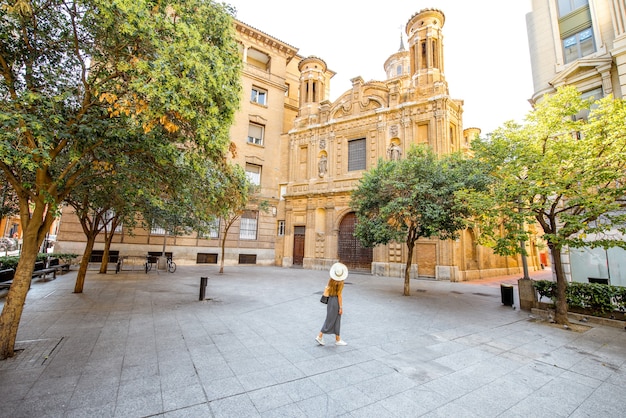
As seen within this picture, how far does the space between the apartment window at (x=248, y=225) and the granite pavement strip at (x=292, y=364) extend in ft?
50.6

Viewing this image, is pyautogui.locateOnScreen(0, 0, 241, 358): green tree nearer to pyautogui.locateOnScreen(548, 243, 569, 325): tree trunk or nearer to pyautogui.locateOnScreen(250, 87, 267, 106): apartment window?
pyautogui.locateOnScreen(548, 243, 569, 325): tree trunk

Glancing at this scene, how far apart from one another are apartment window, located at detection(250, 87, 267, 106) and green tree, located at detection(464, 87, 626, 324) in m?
21.6

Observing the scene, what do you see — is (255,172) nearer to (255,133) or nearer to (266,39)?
(255,133)

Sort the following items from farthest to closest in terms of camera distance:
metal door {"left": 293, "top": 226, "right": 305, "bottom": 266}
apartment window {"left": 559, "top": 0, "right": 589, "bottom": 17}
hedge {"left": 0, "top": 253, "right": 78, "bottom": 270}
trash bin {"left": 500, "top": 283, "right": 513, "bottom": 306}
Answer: metal door {"left": 293, "top": 226, "right": 305, "bottom": 266}
apartment window {"left": 559, "top": 0, "right": 589, "bottom": 17}
hedge {"left": 0, "top": 253, "right": 78, "bottom": 270}
trash bin {"left": 500, "top": 283, "right": 513, "bottom": 306}

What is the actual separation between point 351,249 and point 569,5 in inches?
687

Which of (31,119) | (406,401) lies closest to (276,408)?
(406,401)

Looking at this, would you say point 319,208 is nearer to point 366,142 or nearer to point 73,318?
point 366,142

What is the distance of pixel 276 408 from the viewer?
331cm

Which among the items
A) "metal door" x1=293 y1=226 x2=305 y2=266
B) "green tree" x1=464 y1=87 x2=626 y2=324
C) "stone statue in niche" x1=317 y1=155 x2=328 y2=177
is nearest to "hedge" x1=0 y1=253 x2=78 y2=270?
"metal door" x1=293 y1=226 x2=305 y2=266

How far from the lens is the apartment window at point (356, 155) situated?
22.8 meters

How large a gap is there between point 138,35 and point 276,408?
19.7 feet

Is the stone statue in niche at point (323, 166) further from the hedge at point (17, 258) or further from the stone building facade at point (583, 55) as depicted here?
the hedge at point (17, 258)

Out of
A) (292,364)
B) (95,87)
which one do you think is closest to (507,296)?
(292,364)

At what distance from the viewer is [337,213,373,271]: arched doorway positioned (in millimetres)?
21138
